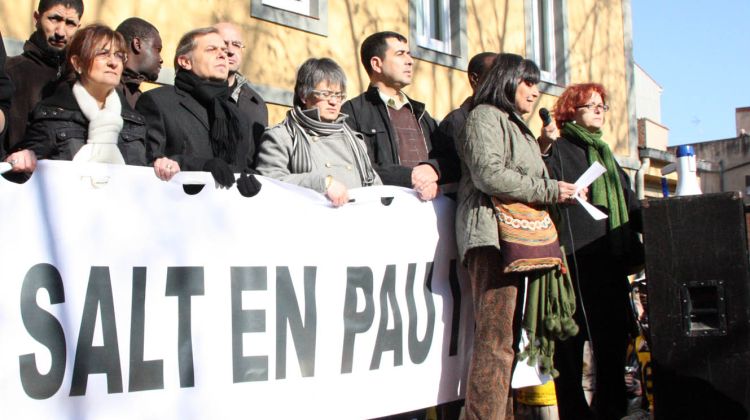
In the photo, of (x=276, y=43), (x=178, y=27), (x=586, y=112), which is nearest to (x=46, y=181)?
(x=586, y=112)

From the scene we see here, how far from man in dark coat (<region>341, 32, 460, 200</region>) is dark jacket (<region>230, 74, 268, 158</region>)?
1.50 ft

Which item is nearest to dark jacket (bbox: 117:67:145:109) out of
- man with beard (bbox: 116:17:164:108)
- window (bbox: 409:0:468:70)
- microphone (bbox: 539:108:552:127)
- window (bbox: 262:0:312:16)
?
man with beard (bbox: 116:17:164:108)

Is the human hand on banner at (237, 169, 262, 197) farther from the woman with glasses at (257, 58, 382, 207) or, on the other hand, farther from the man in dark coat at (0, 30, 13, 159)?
the man in dark coat at (0, 30, 13, 159)

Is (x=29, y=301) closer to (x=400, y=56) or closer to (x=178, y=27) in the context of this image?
(x=400, y=56)

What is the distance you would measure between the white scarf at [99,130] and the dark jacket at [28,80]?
1.80 feet

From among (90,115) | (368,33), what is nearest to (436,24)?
(368,33)

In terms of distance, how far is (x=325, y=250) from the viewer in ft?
15.0

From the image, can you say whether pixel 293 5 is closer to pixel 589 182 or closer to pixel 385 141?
pixel 385 141

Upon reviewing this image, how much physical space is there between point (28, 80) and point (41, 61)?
0.51 feet

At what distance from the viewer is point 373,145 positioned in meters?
5.41

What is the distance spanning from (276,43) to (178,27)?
1110 mm

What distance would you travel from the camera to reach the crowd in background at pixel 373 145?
424 cm

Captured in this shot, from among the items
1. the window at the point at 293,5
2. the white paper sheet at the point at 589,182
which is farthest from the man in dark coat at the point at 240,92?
the window at the point at 293,5

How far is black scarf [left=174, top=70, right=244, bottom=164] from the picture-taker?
4797 mm
